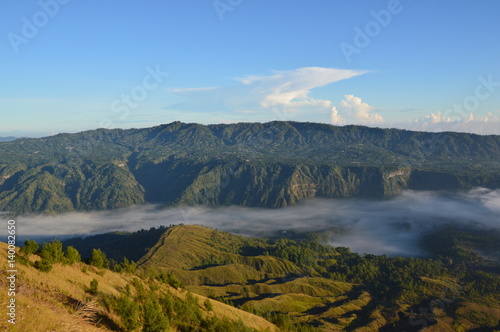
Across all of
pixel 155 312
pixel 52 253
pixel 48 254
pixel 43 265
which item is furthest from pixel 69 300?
pixel 52 253

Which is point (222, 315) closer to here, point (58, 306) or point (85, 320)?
point (58, 306)

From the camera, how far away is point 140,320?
46094 millimetres

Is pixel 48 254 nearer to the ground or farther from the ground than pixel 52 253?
farther from the ground

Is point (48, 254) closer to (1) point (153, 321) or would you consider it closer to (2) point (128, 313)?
(2) point (128, 313)

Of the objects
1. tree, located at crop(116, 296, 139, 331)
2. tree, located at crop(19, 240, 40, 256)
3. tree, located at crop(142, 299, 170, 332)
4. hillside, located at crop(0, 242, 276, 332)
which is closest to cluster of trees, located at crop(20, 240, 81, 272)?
tree, located at crop(19, 240, 40, 256)

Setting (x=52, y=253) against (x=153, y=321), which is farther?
(x=52, y=253)

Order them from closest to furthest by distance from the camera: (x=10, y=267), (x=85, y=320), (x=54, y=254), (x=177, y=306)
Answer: (x=85, y=320) < (x=10, y=267) < (x=54, y=254) < (x=177, y=306)

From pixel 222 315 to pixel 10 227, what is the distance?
5782cm

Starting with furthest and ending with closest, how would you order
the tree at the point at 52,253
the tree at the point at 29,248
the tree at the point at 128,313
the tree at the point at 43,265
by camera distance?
the tree at the point at 52,253
the tree at the point at 29,248
the tree at the point at 43,265
the tree at the point at 128,313

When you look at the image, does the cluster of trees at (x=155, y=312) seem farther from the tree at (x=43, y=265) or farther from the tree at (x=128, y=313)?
the tree at (x=43, y=265)

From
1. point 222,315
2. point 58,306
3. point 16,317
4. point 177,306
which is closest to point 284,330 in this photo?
point 222,315

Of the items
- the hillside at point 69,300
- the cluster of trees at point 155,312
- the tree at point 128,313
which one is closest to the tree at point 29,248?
the hillside at point 69,300

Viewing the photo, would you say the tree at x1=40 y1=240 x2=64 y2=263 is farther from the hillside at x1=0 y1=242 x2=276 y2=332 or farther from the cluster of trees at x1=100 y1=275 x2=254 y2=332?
the cluster of trees at x1=100 y1=275 x2=254 y2=332

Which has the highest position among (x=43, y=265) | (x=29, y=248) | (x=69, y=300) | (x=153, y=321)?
(x=29, y=248)
